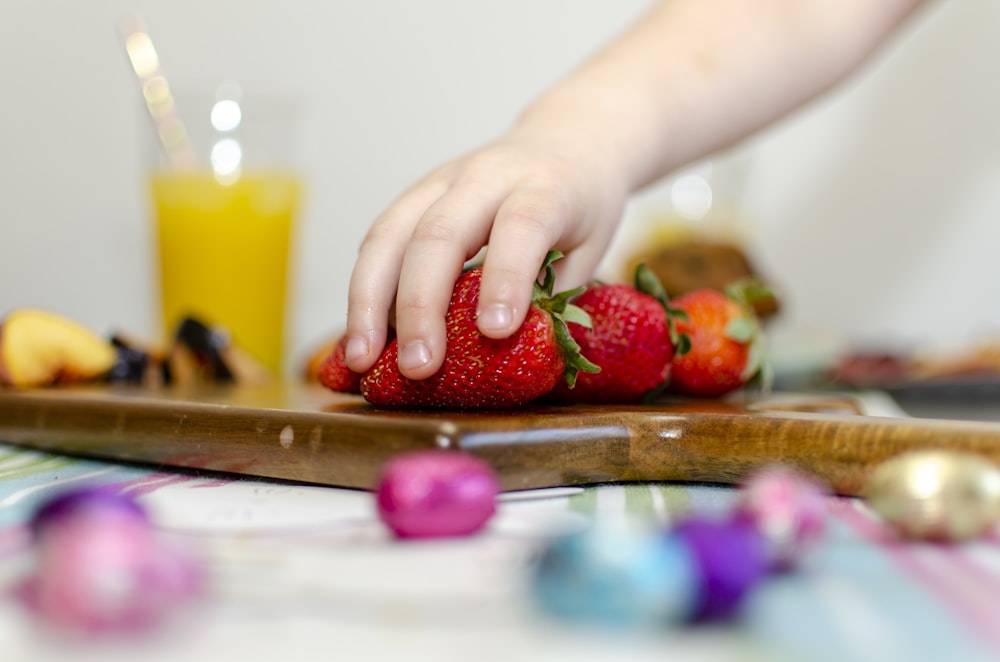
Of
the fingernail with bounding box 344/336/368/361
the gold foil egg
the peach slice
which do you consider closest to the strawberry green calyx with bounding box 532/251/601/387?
the fingernail with bounding box 344/336/368/361

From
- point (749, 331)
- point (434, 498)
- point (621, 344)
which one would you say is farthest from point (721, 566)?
point (749, 331)

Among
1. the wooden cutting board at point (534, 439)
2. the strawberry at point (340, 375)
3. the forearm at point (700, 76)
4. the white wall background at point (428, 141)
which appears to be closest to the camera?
the wooden cutting board at point (534, 439)

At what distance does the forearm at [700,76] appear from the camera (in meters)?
0.91

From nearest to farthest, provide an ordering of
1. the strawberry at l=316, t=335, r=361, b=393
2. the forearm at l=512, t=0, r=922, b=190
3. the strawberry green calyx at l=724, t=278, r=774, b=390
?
the strawberry at l=316, t=335, r=361, b=393
the strawberry green calyx at l=724, t=278, r=774, b=390
the forearm at l=512, t=0, r=922, b=190

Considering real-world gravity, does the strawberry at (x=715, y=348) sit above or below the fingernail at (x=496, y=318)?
below

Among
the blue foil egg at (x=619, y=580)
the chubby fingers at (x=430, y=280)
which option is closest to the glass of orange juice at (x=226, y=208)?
the chubby fingers at (x=430, y=280)

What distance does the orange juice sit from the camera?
1493 mm

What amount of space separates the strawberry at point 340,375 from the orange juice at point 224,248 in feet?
2.69

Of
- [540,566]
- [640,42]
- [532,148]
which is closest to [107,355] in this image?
[532,148]

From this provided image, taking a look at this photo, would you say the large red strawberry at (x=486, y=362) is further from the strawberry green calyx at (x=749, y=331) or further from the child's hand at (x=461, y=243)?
the strawberry green calyx at (x=749, y=331)

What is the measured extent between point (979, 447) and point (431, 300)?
0.99ft

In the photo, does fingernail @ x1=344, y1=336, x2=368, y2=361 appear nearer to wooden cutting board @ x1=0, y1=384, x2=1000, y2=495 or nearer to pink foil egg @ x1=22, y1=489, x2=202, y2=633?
wooden cutting board @ x1=0, y1=384, x2=1000, y2=495

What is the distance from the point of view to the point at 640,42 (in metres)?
1.07

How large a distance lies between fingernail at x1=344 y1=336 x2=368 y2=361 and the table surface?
0.12 m
